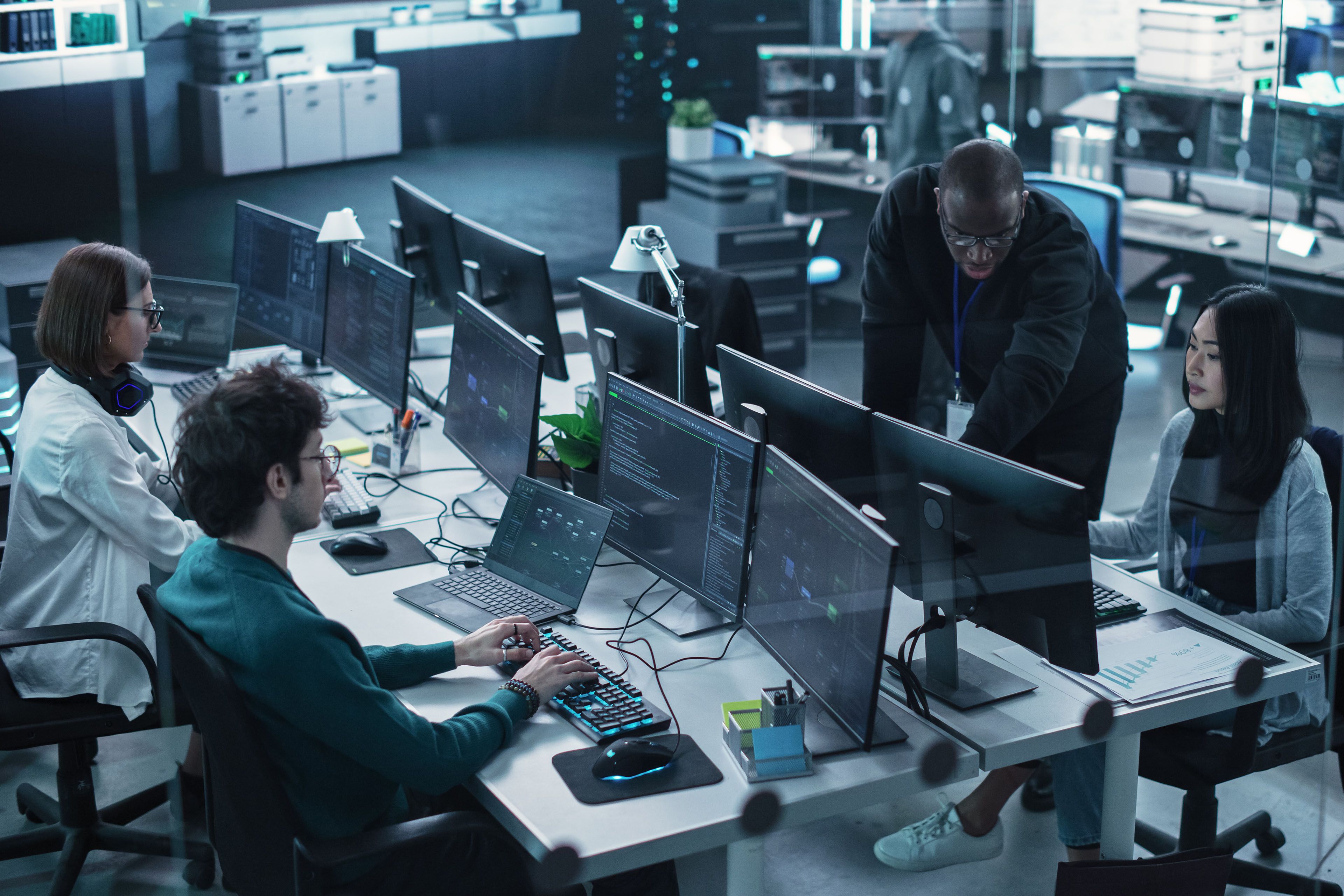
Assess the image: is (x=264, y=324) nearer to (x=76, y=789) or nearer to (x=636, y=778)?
(x=76, y=789)

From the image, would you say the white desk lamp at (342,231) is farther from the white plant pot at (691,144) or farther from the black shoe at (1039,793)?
the white plant pot at (691,144)

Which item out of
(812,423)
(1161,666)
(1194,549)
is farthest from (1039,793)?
(812,423)

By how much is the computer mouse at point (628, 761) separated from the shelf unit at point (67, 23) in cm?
347

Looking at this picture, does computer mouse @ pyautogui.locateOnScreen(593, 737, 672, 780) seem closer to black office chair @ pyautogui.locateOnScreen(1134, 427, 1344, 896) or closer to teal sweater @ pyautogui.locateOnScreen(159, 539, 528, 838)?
teal sweater @ pyautogui.locateOnScreen(159, 539, 528, 838)

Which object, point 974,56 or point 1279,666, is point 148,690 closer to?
point 1279,666

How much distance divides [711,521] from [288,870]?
0.86m

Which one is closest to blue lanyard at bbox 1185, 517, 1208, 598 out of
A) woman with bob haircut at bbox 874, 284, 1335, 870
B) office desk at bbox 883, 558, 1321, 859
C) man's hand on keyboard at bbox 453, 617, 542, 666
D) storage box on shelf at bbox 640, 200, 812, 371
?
woman with bob haircut at bbox 874, 284, 1335, 870

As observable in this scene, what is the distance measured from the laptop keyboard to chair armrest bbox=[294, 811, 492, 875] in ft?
1.72

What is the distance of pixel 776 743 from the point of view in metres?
1.89

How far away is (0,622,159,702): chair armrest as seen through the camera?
2406mm

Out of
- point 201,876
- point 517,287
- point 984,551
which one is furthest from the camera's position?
point 517,287

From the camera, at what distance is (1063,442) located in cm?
293

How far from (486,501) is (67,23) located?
249 cm

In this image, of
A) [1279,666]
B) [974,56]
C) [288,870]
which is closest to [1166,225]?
[974,56]
